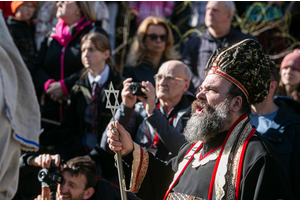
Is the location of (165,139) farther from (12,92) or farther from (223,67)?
(12,92)

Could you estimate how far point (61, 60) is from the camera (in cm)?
522

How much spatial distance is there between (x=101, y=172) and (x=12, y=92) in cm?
167

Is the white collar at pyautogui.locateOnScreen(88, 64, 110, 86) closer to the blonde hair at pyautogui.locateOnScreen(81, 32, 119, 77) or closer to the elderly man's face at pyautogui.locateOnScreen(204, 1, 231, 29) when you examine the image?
the blonde hair at pyautogui.locateOnScreen(81, 32, 119, 77)

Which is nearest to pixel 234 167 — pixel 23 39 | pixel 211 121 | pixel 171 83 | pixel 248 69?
pixel 211 121

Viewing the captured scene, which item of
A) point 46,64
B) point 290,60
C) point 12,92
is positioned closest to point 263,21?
point 290,60

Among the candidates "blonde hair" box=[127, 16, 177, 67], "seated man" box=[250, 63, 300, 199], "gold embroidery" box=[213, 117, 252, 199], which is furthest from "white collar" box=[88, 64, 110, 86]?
"gold embroidery" box=[213, 117, 252, 199]

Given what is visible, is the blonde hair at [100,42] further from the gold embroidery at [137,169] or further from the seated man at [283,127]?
the gold embroidery at [137,169]

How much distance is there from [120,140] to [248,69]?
3.21 feet

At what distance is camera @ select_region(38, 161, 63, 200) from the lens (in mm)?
3471

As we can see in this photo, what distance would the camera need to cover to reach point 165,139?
3535 mm

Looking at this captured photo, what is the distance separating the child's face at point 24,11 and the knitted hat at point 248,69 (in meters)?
3.97

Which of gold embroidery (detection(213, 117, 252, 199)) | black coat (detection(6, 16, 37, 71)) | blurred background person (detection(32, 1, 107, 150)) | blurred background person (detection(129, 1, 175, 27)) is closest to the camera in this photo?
gold embroidery (detection(213, 117, 252, 199))

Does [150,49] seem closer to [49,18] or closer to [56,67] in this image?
[56,67]

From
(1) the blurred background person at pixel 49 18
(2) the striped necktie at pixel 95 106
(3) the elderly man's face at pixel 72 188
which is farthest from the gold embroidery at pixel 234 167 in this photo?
(1) the blurred background person at pixel 49 18
